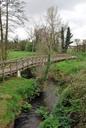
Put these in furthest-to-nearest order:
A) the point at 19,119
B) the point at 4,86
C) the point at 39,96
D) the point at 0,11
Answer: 1. the point at 0,11
2. the point at 39,96
3. the point at 4,86
4. the point at 19,119

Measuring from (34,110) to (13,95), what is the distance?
191 cm

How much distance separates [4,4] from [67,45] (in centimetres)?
4822

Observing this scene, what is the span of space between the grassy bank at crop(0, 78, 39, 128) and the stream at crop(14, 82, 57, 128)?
0.49 metres

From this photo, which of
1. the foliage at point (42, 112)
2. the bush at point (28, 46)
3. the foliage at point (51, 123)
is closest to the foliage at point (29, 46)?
the bush at point (28, 46)

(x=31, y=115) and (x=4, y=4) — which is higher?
(x=4, y=4)

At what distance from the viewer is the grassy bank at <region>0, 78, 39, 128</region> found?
1792 centimetres

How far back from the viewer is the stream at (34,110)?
1833 cm

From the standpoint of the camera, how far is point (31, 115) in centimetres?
2027

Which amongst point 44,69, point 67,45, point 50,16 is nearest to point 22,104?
point 44,69

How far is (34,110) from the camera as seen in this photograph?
21.5m

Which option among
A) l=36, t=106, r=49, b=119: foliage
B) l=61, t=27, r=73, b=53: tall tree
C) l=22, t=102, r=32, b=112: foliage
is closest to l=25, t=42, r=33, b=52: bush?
l=61, t=27, r=73, b=53: tall tree

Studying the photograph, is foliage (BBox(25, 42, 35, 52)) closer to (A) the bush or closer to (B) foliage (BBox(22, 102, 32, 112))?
(A) the bush

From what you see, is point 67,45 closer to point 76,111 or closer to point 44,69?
point 44,69

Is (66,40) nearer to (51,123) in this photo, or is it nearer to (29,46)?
(29,46)
